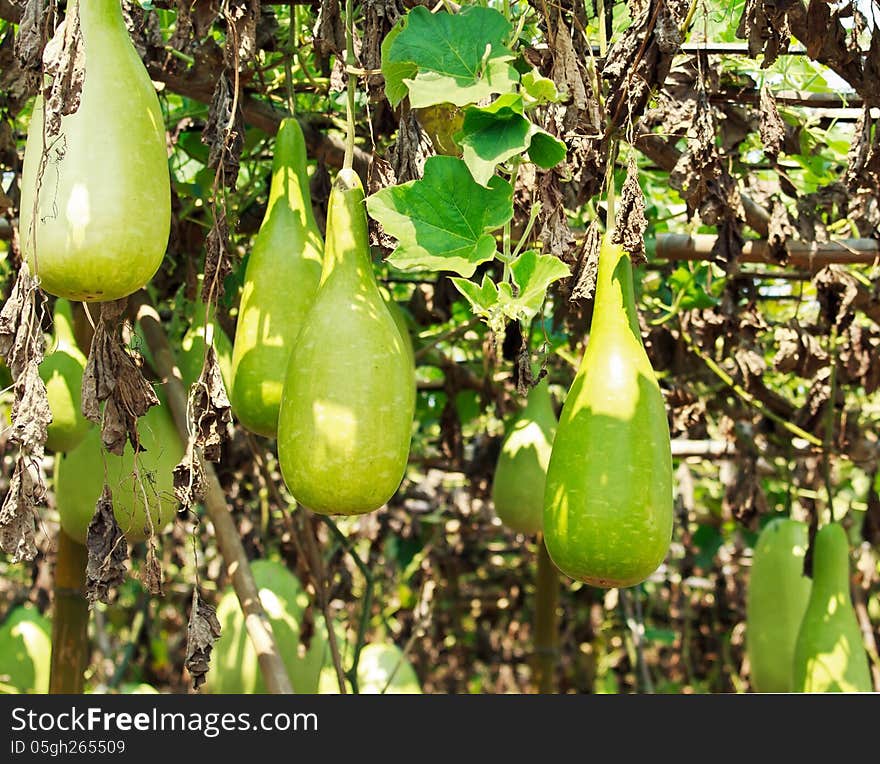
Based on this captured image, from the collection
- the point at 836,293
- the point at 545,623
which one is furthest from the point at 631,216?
the point at 545,623

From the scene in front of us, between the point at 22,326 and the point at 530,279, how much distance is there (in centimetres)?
45

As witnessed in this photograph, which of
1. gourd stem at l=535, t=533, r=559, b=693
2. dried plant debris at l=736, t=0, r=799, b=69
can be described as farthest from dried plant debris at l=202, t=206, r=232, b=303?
gourd stem at l=535, t=533, r=559, b=693

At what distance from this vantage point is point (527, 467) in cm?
271

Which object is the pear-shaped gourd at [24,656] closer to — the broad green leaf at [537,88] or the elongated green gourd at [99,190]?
the elongated green gourd at [99,190]

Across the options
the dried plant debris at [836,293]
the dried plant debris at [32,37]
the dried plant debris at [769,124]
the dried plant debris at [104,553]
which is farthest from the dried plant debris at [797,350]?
the dried plant debris at [32,37]

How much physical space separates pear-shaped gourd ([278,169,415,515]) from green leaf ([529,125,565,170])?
0.77 feet

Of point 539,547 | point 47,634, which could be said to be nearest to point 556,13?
point 47,634

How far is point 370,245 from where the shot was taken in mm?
1229

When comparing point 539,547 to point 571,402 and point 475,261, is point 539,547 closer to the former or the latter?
point 571,402

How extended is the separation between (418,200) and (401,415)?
0.74 feet

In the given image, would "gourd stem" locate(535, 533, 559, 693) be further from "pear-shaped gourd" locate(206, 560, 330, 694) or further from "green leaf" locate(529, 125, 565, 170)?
"green leaf" locate(529, 125, 565, 170)

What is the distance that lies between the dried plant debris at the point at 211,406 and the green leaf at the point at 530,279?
386mm

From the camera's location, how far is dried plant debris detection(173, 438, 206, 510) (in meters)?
1.17

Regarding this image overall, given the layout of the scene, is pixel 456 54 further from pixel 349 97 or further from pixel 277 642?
pixel 277 642
